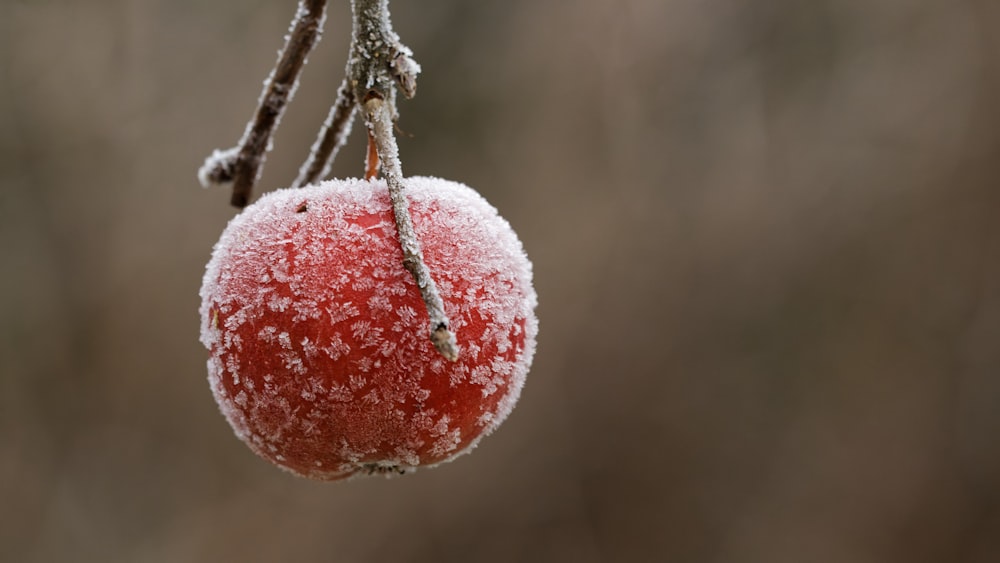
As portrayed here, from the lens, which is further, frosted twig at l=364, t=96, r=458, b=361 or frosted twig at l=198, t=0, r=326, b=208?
frosted twig at l=198, t=0, r=326, b=208

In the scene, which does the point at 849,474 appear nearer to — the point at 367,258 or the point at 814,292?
the point at 814,292

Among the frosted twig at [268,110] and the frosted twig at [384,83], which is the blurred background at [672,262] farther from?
the frosted twig at [384,83]

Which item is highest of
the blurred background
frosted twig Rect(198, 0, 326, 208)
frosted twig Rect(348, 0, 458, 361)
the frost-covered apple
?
the blurred background

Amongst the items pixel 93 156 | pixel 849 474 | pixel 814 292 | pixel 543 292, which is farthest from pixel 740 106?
pixel 93 156

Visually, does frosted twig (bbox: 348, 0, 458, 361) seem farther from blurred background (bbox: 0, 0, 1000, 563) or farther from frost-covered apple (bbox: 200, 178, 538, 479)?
blurred background (bbox: 0, 0, 1000, 563)

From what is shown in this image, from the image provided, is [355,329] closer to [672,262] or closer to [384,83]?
[384,83]

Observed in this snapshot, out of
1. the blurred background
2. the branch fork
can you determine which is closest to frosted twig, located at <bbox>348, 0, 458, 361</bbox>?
the branch fork
